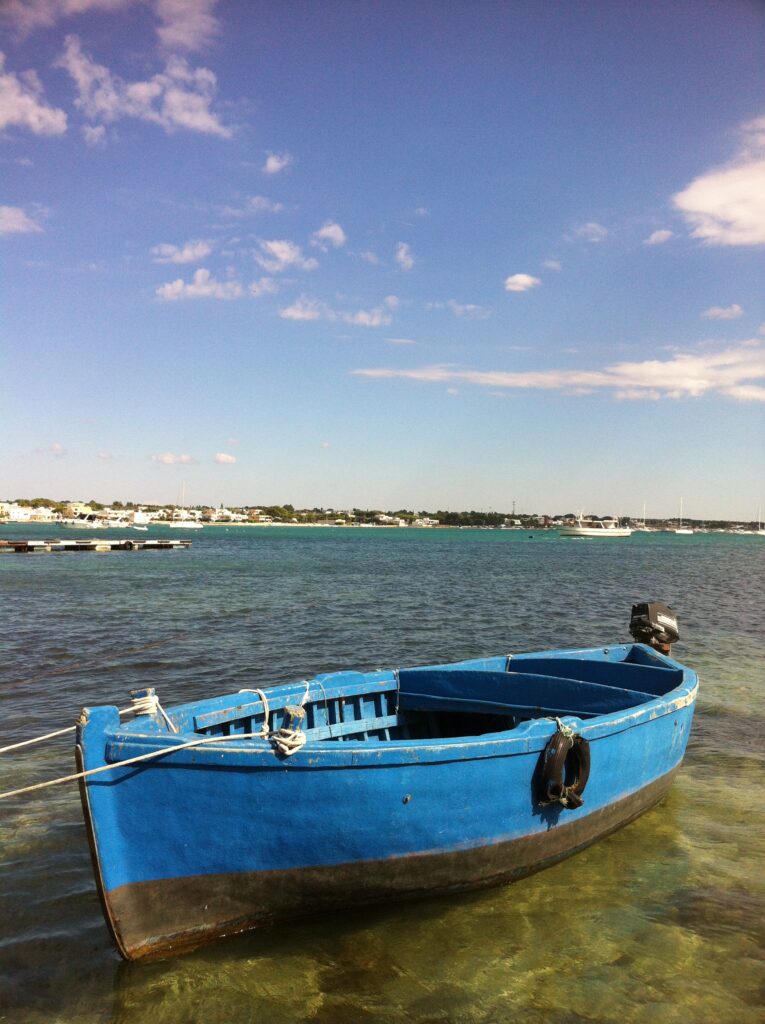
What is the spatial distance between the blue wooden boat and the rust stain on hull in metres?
0.01

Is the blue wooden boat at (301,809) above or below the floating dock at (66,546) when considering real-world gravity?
above

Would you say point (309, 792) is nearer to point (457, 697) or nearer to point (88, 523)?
point (457, 697)

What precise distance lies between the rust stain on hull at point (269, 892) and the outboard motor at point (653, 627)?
7.16 m

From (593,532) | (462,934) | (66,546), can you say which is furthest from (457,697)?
(593,532)

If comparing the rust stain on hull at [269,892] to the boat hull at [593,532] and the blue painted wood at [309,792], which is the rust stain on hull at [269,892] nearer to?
the blue painted wood at [309,792]

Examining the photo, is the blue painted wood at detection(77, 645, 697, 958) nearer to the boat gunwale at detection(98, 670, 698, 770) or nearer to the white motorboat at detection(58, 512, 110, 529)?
the boat gunwale at detection(98, 670, 698, 770)

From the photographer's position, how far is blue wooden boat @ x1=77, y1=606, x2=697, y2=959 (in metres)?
5.53

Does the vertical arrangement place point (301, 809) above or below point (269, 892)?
above

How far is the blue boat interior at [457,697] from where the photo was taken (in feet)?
27.4

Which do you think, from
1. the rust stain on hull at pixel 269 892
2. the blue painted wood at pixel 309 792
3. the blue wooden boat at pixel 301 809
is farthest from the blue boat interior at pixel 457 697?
the rust stain on hull at pixel 269 892

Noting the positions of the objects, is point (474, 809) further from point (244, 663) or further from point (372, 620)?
point (372, 620)

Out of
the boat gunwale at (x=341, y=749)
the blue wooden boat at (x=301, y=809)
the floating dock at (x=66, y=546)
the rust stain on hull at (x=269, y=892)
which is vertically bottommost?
the floating dock at (x=66, y=546)

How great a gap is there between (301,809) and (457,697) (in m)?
3.72

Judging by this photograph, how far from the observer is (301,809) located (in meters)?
5.75
